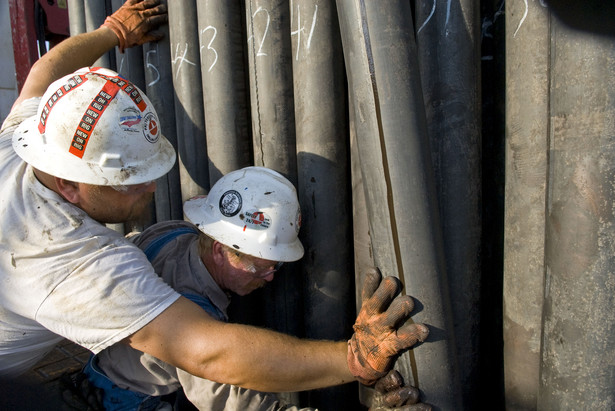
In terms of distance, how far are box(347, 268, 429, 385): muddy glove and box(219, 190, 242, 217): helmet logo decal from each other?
0.76 metres

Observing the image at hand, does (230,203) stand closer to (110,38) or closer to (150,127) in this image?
(150,127)

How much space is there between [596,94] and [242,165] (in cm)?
178

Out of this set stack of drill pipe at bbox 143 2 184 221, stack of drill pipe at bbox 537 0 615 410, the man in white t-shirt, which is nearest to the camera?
stack of drill pipe at bbox 537 0 615 410

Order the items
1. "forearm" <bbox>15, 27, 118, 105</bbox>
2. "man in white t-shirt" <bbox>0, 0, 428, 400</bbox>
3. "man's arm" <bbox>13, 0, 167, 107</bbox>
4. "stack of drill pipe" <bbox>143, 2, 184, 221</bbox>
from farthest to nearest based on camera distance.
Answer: "stack of drill pipe" <bbox>143, 2, 184, 221</bbox> → "man's arm" <bbox>13, 0, 167, 107</bbox> → "forearm" <bbox>15, 27, 118, 105</bbox> → "man in white t-shirt" <bbox>0, 0, 428, 400</bbox>

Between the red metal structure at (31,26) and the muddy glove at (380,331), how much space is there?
23.6ft

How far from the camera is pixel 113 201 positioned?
2.01 m

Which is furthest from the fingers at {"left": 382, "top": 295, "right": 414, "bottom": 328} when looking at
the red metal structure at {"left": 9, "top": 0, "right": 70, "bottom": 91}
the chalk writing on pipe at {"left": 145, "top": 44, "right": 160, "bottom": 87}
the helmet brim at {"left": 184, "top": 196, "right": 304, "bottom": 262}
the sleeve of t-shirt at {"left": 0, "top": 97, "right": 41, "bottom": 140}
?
the red metal structure at {"left": 9, "top": 0, "right": 70, "bottom": 91}

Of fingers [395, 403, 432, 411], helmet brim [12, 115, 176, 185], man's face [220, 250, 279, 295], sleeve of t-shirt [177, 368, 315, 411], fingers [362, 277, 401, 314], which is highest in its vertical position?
helmet brim [12, 115, 176, 185]

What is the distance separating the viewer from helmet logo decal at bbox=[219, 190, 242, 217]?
7.05ft

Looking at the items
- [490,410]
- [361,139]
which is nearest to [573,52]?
[361,139]

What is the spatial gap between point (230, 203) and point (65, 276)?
2.50ft

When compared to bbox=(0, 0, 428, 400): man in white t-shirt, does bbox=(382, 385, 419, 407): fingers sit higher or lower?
lower

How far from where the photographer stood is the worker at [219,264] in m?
2.10

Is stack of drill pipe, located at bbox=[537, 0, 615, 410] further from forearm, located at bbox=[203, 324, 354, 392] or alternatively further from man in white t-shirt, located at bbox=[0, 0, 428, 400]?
forearm, located at bbox=[203, 324, 354, 392]
